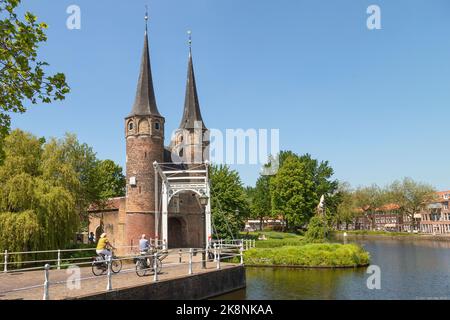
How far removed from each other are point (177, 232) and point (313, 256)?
559 inches

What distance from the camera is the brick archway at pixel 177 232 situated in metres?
37.0

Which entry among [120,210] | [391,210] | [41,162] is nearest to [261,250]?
[120,210]

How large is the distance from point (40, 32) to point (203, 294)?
11549 millimetres

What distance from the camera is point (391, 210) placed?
89062 millimetres

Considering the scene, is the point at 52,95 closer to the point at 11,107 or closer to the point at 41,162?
the point at 11,107

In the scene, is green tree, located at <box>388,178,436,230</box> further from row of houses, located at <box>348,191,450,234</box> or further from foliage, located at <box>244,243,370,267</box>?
foliage, located at <box>244,243,370,267</box>

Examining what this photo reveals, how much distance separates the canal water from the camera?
1772cm

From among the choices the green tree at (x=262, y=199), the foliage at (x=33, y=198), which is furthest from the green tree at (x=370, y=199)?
the foliage at (x=33, y=198)

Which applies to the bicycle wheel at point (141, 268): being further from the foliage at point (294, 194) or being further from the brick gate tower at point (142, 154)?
the foliage at point (294, 194)

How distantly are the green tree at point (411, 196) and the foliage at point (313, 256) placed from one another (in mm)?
56336

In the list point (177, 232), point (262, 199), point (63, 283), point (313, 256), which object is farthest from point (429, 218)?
point (63, 283)

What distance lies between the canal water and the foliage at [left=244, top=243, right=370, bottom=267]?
1205 mm

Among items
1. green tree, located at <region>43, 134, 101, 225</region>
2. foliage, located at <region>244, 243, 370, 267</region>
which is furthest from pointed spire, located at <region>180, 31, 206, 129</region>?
foliage, located at <region>244, 243, 370, 267</region>

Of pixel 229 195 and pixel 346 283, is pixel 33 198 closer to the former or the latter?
pixel 346 283
